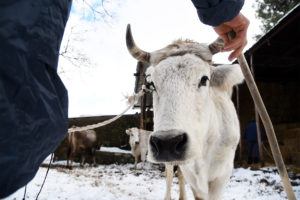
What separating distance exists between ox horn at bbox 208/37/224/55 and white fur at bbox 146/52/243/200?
243 mm

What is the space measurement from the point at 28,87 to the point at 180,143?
1.23 m

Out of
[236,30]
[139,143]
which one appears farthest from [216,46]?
[139,143]

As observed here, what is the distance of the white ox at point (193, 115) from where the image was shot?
163 cm

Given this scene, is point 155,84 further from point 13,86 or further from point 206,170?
point 13,86

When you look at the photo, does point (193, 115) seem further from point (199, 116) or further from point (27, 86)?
point (27, 86)

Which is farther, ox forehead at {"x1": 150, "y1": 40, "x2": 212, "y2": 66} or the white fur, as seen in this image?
ox forehead at {"x1": 150, "y1": 40, "x2": 212, "y2": 66}

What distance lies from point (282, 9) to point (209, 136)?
49.4 ft

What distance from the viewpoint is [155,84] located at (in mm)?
2244

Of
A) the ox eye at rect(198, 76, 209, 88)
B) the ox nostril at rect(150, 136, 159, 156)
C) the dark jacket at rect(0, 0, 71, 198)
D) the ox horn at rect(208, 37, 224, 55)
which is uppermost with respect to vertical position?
the ox horn at rect(208, 37, 224, 55)

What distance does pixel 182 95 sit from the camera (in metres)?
1.94

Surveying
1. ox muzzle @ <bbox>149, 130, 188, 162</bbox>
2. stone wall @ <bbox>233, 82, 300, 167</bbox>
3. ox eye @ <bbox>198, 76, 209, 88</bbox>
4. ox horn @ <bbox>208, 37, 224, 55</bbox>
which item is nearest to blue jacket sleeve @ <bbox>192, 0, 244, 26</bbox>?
ox muzzle @ <bbox>149, 130, 188, 162</bbox>

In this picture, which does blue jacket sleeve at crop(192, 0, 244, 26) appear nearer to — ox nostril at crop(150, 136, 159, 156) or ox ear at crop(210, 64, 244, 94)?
ox nostril at crop(150, 136, 159, 156)

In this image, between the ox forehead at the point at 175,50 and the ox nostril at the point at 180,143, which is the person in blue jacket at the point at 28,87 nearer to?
the ox nostril at the point at 180,143

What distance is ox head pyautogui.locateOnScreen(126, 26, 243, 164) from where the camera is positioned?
5.27 feet
